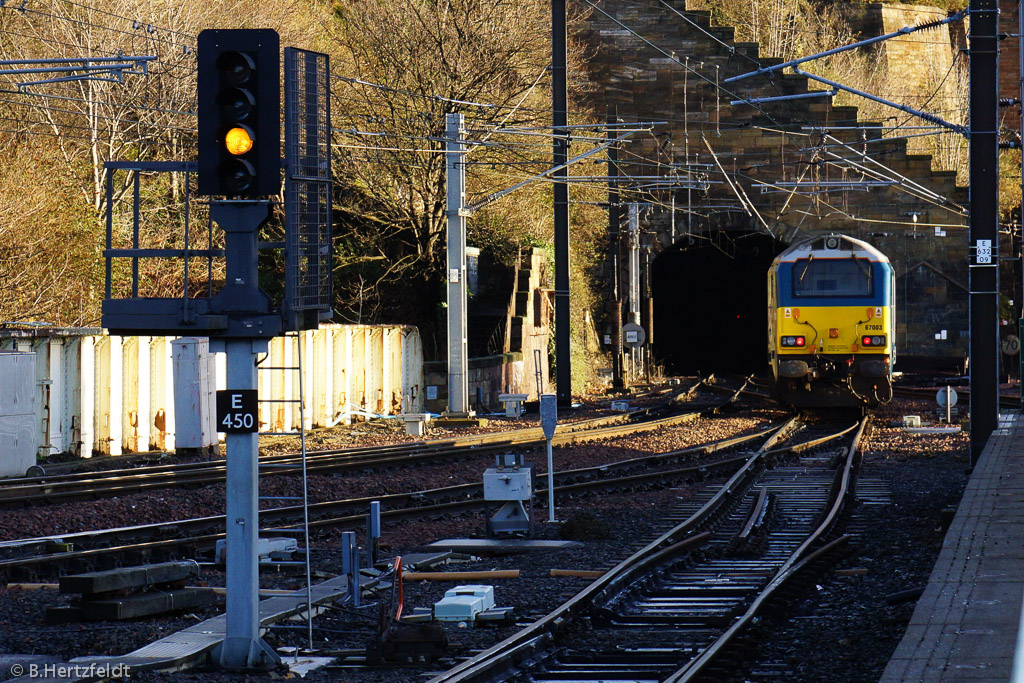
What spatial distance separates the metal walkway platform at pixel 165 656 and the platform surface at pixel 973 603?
402 centimetres

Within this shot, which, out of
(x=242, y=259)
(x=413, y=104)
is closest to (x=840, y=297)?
(x=413, y=104)

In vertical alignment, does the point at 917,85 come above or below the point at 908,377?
above

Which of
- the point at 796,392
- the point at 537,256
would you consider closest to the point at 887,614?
the point at 796,392

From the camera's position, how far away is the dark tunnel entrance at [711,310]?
52562 mm

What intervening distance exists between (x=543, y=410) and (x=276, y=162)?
276 inches

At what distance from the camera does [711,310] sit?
5466 cm

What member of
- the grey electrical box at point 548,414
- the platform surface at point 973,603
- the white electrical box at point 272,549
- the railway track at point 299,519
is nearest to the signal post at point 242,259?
the white electrical box at point 272,549

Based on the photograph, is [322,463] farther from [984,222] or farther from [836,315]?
[836,315]

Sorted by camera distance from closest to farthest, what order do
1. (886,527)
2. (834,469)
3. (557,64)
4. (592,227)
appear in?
(886,527), (834,469), (557,64), (592,227)

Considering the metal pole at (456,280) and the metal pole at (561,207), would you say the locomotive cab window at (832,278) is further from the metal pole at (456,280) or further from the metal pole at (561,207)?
the metal pole at (456,280)

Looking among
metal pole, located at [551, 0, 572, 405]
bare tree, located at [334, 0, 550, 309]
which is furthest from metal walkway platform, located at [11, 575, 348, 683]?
bare tree, located at [334, 0, 550, 309]

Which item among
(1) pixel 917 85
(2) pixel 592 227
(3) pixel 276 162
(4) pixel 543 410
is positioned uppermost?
(1) pixel 917 85

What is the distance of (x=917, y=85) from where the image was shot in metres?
60.7

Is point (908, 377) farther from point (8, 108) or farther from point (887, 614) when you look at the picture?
point (887, 614)
